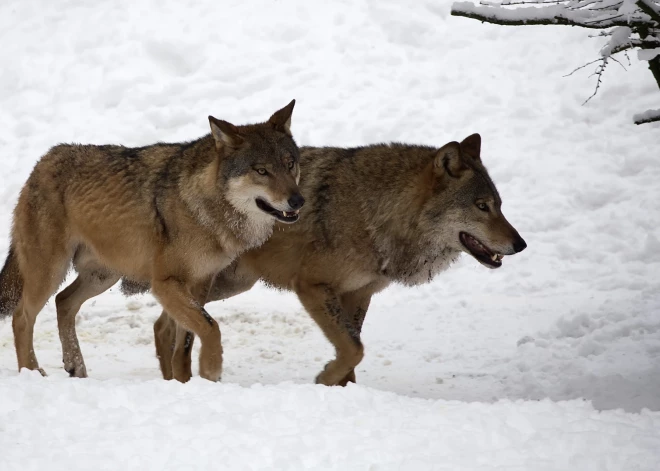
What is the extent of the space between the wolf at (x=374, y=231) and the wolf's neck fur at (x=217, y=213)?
1.43 feet

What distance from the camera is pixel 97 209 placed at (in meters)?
6.72

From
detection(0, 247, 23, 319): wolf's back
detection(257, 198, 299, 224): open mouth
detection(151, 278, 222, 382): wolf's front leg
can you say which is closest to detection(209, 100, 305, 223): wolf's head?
detection(257, 198, 299, 224): open mouth

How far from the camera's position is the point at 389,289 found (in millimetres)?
9797

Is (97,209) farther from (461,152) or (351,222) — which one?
(461,152)

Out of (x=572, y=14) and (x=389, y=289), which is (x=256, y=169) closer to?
(x=572, y=14)

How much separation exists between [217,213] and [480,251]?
2.05m

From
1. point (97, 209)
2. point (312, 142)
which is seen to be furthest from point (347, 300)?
point (312, 142)

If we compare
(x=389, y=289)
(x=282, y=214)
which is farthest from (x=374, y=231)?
(x=389, y=289)

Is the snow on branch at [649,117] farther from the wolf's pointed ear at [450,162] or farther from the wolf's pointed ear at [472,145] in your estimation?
the wolf's pointed ear at [450,162]

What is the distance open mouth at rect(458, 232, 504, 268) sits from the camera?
6.53 meters

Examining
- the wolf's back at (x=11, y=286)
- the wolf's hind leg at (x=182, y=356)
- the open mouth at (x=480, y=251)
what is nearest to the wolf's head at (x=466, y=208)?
the open mouth at (x=480, y=251)

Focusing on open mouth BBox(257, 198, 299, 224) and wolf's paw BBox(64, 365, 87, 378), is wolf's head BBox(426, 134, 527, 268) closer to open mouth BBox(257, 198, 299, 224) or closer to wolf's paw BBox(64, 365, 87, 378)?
open mouth BBox(257, 198, 299, 224)

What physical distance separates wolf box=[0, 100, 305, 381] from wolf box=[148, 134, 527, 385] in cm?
43

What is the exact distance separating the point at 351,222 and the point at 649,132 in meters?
6.51
